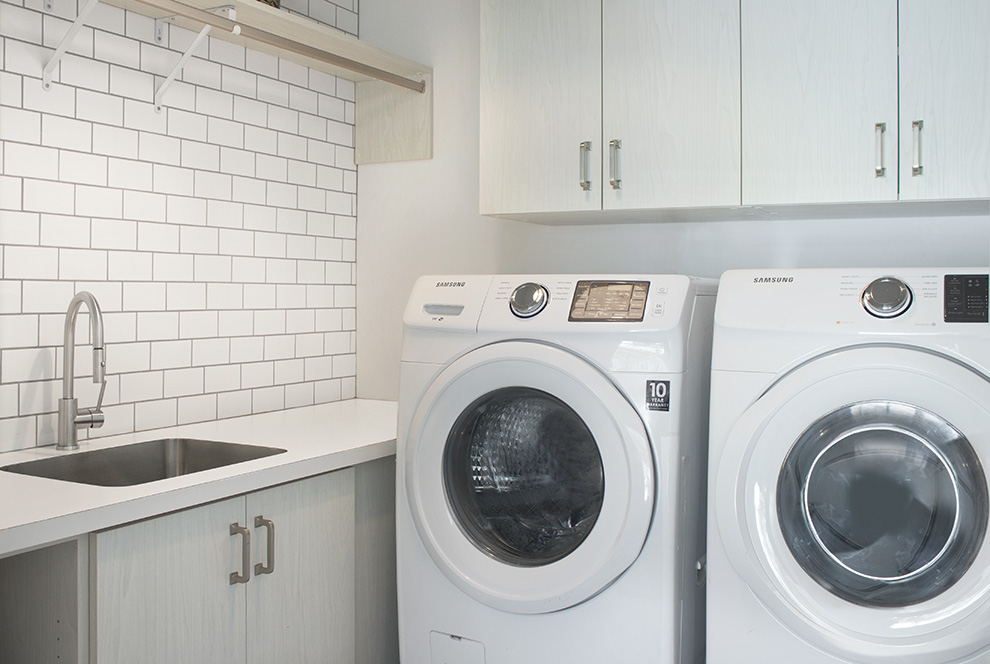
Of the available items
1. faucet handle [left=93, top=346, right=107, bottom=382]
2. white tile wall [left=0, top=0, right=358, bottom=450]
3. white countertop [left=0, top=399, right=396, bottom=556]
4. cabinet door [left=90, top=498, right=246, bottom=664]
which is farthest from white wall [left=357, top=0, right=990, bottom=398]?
cabinet door [left=90, top=498, right=246, bottom=664]

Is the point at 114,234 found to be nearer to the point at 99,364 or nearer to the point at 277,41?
the point at 99,364

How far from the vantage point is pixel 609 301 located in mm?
1946

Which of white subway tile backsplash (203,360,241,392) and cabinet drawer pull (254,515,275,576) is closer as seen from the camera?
cabinet drawer pull (254,515,275,576)

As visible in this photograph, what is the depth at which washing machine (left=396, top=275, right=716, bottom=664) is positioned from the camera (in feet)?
6.06

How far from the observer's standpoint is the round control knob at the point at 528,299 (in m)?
2.01

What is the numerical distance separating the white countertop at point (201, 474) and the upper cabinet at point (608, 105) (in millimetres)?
784

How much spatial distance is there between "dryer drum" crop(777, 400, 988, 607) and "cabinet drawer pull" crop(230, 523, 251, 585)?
3.73ft

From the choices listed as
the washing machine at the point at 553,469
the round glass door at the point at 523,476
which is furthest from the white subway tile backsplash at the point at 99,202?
the round glass door at the point at 523,476

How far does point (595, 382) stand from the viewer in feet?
6.17

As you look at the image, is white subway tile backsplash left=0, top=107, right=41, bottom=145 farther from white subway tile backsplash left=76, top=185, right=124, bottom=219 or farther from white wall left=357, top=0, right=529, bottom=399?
white wall left=357, top=0, right=529, bottom=399

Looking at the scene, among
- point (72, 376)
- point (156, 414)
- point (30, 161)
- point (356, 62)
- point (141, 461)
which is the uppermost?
point (356, 62)

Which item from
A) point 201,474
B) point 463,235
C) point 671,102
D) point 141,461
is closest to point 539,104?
point 671,102

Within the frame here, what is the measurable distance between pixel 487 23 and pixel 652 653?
Answer: 1.73 meters

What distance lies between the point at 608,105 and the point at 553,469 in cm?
99
